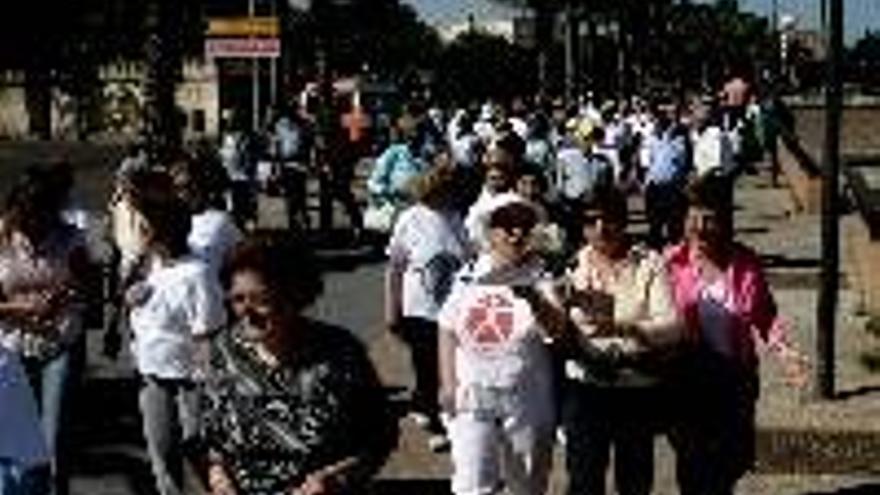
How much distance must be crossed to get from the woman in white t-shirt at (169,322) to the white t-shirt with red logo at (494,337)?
1445 mm

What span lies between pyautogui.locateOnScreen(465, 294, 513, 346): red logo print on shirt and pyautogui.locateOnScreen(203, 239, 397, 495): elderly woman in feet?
9.80

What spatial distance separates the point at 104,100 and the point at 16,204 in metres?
70.4

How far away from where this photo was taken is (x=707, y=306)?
380 inches

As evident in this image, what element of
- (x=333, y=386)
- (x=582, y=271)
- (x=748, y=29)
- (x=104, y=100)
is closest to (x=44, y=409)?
(x=582, y=271)

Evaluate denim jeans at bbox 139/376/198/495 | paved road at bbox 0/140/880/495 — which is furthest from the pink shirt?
paved road at bbox 0/140/880/495

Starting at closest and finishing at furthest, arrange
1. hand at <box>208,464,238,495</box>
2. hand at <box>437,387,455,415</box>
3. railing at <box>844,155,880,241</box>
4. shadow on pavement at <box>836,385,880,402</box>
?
hand at <box>208,464,238,495</box>
hand at <box>437,387,455,415</box>
shadow on pavement at <box>836,385,880,402</box>
railing at <box>844,155,880,241</box>

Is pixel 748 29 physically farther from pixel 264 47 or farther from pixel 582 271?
pixel 582 271

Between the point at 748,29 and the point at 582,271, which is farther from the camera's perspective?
the point at 748,29

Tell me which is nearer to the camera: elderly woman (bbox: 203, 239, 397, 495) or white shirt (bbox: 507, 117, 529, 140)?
elderly woman (bbox: 203, 239, 397, 495)

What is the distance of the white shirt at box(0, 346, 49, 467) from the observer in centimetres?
805

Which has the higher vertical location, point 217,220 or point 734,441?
point 217,220

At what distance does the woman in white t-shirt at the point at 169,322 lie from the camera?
34.5ft

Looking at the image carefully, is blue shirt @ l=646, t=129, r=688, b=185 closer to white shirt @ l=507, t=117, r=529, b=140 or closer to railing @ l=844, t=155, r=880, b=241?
railing @ l=844, t=155, r=880, b=241

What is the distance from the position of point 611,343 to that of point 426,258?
3.50 m
